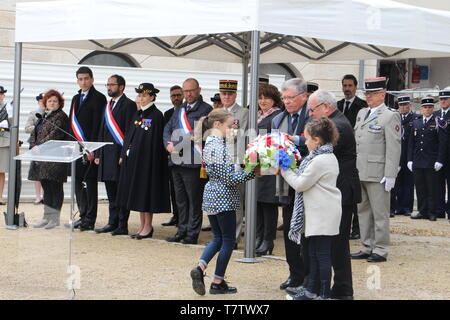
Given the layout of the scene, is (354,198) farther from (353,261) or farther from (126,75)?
(126,75)

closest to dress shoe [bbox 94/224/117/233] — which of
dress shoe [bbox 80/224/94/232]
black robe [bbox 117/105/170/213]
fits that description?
dress shoe [bbox 80/224/94/232]

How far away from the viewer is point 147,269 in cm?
767

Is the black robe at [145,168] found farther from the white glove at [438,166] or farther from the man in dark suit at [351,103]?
the white glove at [438,166]

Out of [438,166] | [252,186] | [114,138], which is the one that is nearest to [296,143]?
[252,186]

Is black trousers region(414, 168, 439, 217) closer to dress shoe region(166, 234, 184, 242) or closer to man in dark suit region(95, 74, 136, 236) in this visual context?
dress shoe region(166, 234, 184, 242)

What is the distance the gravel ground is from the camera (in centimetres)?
656

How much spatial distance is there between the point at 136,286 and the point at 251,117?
2.12m

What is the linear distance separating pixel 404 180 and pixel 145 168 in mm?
5669

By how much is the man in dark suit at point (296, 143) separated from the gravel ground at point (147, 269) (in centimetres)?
23

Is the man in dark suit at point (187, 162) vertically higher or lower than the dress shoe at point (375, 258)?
higher

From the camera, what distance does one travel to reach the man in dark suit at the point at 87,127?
1023 centimetres

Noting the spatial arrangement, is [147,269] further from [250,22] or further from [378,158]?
[378,158]

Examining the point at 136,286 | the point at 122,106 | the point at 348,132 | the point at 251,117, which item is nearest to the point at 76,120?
the point at 122,106

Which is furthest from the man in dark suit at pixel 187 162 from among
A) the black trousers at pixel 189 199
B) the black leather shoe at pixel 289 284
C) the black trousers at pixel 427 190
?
the black trousers at pixel 427 190
